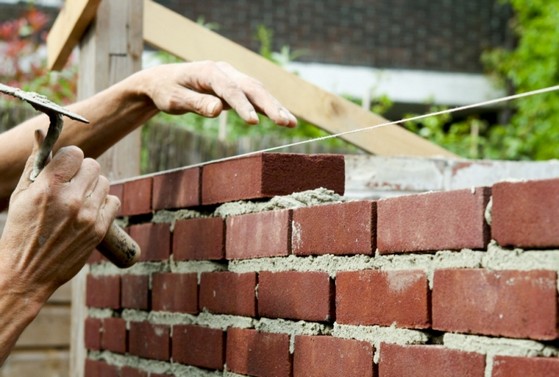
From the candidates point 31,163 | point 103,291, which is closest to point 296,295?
point 31,163

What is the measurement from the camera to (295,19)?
42.2 ft

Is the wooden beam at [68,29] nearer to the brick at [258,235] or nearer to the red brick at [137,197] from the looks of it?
the red brick at [137,197]

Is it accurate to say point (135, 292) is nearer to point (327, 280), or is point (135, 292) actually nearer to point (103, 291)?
point (103, 291)

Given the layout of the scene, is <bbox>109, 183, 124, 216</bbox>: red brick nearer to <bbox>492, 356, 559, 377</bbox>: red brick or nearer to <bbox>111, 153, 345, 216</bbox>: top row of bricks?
<bbox>111, 153, 345, 216</bbox>: top row of bricks

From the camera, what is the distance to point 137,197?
9.82 feet

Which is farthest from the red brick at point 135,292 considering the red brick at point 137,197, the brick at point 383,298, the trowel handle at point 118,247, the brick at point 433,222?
the brick at point 433,222

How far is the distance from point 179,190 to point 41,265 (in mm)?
681

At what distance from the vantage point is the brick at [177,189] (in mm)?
2621

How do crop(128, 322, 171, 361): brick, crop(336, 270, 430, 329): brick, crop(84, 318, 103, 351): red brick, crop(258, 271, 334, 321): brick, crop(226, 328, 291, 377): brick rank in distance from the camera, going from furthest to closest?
crop(84, 318, 103, 351): red brick → crop(128, 322, 171, 361): brick → crop(226, 328, 291, 377): brick → crop(258, 271, 334, 321): brick → crop(336, 270, 430, 329): brick

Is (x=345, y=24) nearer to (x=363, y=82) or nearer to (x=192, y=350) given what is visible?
(x=363, y=82)

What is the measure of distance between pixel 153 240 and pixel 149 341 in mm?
274

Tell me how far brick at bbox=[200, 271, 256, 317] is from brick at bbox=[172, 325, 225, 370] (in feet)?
0.19

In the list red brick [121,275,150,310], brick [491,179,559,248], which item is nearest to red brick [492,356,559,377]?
brick [491,179,559,248]

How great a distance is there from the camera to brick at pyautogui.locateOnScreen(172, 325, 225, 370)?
242cm
